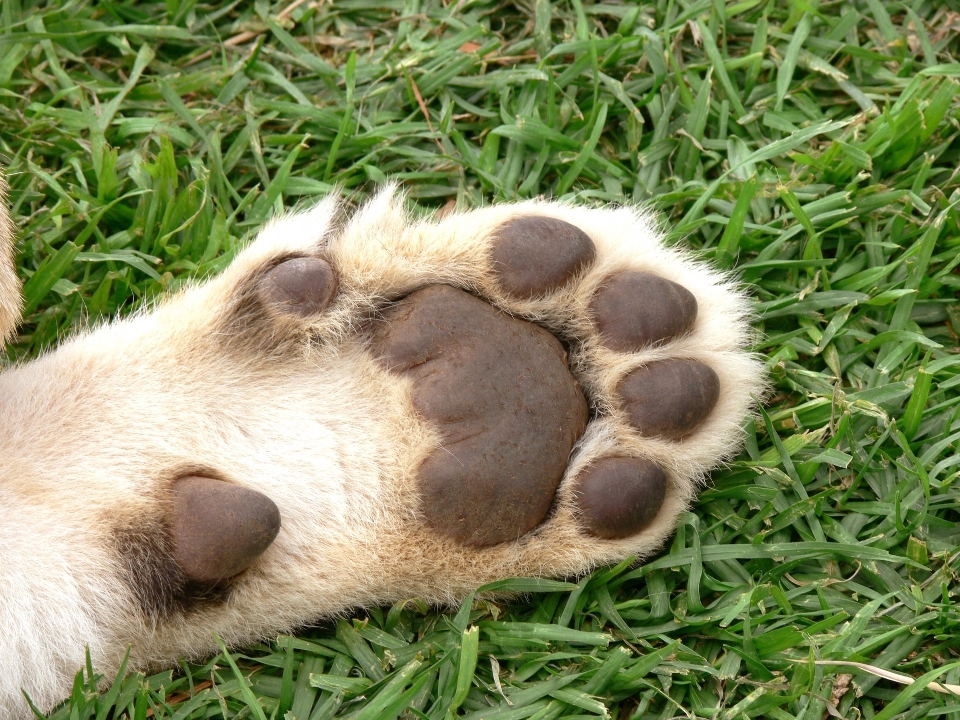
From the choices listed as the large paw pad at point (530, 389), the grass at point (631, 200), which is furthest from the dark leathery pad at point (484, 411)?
the grass at point (631, 200)

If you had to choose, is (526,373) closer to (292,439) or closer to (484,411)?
(484,411)

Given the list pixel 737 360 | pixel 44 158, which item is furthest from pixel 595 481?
pixel 44 158

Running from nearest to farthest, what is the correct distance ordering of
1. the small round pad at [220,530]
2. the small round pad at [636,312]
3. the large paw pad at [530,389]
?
1. the small round pad at [220,530]
2. the large paw pad at [530,389]
3. the small round pad at [636,312]

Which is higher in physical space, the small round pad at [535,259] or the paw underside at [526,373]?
the small round pad at [535,259]

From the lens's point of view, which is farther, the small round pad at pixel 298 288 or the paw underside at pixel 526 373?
the small round pad at pixel 298 288

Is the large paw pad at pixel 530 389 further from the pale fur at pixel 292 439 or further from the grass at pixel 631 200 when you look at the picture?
the grass at pixel 631 200

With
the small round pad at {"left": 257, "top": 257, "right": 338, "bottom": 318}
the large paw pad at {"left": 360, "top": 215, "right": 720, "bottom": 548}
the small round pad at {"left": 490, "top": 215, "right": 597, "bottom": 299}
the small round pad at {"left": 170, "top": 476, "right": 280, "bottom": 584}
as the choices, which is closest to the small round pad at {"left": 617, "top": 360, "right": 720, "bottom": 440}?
the large paw pad at {"left": 360, "top": 215, "right": 720, "bottom": 548}
